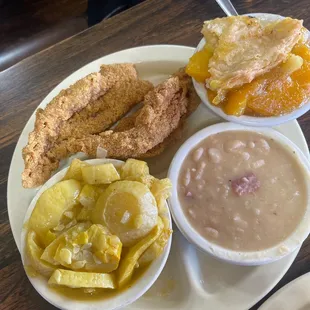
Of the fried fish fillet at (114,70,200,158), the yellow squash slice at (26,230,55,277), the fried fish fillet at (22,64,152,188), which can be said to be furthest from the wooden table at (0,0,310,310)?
the yellow squash slice at (26,230,55,277)

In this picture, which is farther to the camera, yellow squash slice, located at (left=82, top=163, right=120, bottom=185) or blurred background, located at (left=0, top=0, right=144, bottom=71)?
blurred background, located at (left=0, top=0, right=144, bottom=71)

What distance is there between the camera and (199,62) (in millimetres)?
1639

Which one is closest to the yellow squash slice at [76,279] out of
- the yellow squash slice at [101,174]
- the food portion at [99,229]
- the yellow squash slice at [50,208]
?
the food portion at [99,229]

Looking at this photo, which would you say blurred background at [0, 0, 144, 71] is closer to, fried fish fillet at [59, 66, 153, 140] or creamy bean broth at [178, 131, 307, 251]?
fried fish fillet at [59, 66, 153, 140]

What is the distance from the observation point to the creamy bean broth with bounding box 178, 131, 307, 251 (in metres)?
1.52

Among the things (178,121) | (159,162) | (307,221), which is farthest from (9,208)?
(307,221)

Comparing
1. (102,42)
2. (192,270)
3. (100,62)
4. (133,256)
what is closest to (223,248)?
(192,270)

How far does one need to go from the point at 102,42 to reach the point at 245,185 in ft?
2.72

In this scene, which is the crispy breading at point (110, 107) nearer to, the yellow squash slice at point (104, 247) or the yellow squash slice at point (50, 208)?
the yellow squash slice at point (50, 208)

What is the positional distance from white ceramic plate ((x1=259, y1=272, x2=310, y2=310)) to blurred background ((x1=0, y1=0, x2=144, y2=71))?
4.99 ft

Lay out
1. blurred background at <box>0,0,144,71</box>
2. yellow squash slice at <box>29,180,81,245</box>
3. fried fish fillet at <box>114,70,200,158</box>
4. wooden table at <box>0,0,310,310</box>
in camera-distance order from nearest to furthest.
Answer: yellow squash slice at <box>29,180,81,245</box>
fried fish fillet at <box>114,70,200,158</box>
wooden table at <box>0,0,310,310</box>
blurred background at <box>0,0,144,71</box>

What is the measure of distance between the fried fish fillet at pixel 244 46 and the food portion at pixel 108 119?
0.51ft

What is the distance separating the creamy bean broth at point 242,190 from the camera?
1.52 metres

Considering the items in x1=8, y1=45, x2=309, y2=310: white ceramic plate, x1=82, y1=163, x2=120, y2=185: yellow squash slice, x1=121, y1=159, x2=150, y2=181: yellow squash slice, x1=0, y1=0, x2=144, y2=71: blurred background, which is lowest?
x1=8, y1=45, x2=309, y2=310: white ceramic plate
